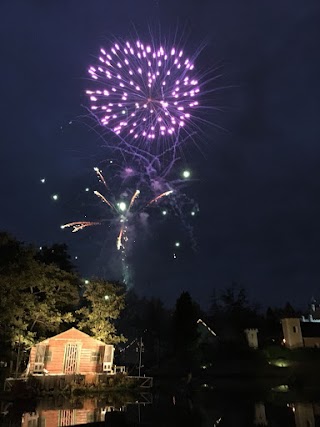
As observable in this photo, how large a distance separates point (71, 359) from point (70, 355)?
314 millimetres

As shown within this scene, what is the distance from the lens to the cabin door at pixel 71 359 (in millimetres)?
27938

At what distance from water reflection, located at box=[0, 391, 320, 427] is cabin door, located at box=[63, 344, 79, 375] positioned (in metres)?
4.81

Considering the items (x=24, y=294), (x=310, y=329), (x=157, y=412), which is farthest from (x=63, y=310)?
(x=310, y=329)

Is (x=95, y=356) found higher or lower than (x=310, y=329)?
lower

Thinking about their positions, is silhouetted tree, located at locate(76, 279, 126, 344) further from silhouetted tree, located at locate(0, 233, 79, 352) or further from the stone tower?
the stone tower

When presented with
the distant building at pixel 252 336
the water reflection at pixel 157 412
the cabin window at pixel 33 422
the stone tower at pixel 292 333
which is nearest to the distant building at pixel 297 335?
the stone tower at pixel 292 333

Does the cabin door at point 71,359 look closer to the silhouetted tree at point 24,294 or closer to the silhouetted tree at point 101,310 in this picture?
the silhouetted tree at point 24,294

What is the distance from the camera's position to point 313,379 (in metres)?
36.9

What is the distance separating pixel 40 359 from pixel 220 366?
25123 mm

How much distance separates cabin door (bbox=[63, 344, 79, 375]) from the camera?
91.7ft

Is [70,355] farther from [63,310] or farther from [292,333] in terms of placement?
[292,333]

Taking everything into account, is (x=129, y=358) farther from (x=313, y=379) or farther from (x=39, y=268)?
(x=39, y=268)

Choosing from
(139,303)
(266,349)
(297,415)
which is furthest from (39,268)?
(139,303)

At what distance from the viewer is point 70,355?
28266mm
